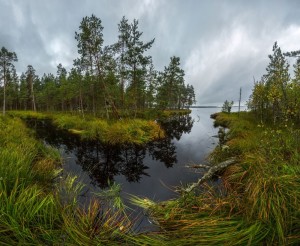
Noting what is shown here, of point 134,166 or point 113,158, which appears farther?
point 113,158

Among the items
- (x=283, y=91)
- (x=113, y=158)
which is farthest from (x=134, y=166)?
(x=283, y=91)

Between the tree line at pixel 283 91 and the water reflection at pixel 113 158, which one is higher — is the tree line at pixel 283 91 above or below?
above

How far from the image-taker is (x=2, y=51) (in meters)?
43.3

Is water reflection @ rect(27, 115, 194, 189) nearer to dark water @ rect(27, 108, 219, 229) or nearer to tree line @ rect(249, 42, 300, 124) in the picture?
dark water @ rect(27, 108, 219, 229)

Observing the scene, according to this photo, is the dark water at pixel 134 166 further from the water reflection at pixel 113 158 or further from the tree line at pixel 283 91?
the tree line at pixel 283 91

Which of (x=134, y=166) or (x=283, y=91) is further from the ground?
(x=283, y=91)

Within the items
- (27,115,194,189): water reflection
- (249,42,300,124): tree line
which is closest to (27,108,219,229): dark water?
(27,115,194,189): water reflection

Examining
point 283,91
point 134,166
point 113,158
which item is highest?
point 283,91

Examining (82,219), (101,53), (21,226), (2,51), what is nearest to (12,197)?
(21,226)

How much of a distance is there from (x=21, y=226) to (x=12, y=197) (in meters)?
0.70

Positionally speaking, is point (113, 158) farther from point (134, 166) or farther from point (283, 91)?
point (283, 91)

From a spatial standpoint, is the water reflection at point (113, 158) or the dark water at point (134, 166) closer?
the dark water at point (134, 166)

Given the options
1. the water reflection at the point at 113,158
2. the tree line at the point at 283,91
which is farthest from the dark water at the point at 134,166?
the tree line at the point at 283,91

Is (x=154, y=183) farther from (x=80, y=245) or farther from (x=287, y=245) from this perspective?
(x=287, y=245)
